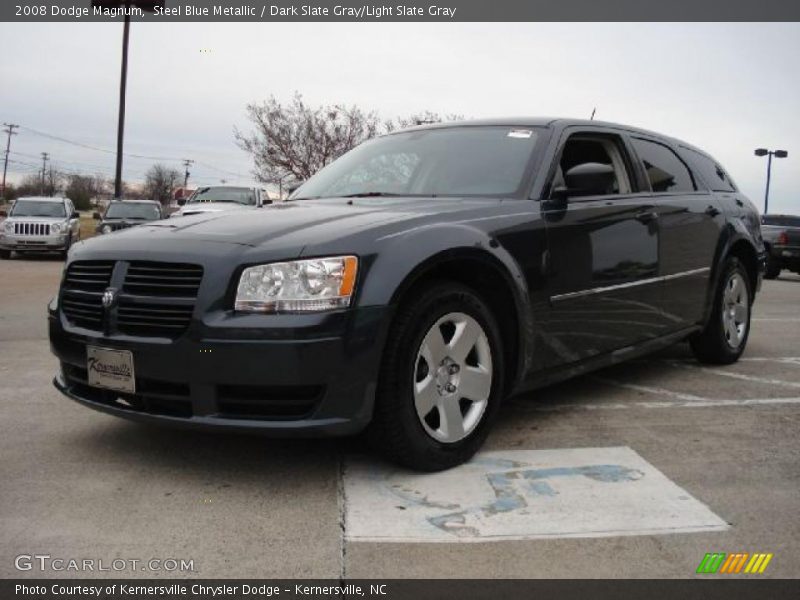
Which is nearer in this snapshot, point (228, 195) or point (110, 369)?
point (110, 369)

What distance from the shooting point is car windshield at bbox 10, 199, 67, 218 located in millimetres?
19656

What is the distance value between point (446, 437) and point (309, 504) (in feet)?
2.18

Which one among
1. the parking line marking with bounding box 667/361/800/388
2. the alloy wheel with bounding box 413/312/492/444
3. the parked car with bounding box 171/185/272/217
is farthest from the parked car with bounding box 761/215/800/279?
the alloy wheel with bounding box 413/312/492/444

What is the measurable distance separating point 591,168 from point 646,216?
2.99ft

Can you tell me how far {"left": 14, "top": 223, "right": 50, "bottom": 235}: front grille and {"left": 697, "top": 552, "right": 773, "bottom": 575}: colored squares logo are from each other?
19338 mm

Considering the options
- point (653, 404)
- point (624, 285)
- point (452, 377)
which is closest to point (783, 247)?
point (653, 404)

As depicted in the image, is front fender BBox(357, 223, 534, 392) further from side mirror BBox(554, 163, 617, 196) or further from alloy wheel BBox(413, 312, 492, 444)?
side mirror BBox(554, 163, 617, 196)

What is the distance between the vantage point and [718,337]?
551cm

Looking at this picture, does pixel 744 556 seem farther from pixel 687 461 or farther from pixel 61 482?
pixel 61 482

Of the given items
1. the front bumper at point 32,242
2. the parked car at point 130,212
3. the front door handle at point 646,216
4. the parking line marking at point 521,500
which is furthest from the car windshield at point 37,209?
the parking line marking at point 521,500

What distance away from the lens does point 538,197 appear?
3855 millimetres

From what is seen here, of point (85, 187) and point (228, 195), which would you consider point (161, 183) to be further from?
point (228, 195)

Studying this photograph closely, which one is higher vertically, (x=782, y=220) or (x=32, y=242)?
(x=782, y=220)

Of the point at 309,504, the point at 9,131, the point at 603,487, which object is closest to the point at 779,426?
the point at 603,487
